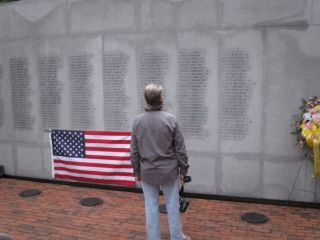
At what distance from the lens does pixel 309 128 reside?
15.5 feet

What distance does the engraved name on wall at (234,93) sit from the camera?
5.32m

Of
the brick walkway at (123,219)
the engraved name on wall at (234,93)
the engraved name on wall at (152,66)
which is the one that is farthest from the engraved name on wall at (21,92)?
the engraved name on wall at (234,93)

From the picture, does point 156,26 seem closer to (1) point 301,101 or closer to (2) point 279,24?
(2) point 279,24

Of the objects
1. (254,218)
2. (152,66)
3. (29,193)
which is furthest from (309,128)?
(29,193)

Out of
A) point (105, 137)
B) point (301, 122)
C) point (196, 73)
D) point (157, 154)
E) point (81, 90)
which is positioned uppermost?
point (196, 73)

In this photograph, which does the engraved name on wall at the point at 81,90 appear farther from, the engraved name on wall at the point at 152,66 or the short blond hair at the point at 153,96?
the short blond hair at the point at 153,96

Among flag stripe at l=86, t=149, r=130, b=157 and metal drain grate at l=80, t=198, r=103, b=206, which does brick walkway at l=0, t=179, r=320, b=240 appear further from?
flag stripe at l=86, t=149, r=130, b=157

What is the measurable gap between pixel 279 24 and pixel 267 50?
1.30 ft

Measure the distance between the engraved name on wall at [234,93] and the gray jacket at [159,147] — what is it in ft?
6.15

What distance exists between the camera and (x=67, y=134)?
654 centimetres

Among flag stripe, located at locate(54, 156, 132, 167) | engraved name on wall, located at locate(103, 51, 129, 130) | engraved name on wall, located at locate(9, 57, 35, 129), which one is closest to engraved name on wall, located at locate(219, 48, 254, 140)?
engraved name on wall, located at locate(103, 51, 129, 130)

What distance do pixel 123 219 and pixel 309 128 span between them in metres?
2.85

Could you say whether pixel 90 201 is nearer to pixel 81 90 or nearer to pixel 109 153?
pixel 109 153

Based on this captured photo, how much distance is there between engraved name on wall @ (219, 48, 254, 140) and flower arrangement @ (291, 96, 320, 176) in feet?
2.46
